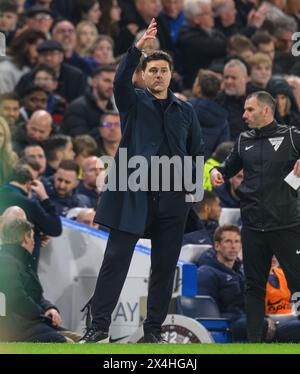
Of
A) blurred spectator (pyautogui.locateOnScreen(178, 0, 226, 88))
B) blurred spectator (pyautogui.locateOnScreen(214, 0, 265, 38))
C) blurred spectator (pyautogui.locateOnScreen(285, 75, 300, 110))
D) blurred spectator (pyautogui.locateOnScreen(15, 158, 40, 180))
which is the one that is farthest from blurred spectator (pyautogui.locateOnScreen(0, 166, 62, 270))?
blurred spectator (pyautogui.locateOnScreen(214, 0, 265, 38))

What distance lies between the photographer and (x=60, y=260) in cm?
1309

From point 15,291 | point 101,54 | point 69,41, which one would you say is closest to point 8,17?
point 69,41

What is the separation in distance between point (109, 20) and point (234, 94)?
4011 millimetres

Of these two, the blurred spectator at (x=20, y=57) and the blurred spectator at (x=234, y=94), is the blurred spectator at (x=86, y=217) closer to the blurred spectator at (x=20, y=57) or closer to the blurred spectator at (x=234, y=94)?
the blurred spectator at (x=234, y=94)

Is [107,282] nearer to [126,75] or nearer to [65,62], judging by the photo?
[126,75]

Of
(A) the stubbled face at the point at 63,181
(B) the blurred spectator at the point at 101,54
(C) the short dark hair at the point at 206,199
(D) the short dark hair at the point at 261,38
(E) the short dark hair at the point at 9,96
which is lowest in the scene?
(C) the short dark hair at the point at 206,199

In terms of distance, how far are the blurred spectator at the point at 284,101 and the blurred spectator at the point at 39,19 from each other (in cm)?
304

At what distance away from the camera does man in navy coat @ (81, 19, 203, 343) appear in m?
9.90

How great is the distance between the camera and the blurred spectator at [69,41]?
1783 centimetres

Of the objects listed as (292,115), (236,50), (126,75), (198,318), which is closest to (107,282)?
(126,75)

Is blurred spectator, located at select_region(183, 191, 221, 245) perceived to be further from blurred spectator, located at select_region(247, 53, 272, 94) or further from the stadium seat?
blurred spectator, located at select_region(247, 53, 272, 94)

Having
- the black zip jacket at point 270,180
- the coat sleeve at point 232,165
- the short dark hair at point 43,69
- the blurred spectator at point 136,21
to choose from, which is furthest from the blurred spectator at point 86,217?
the blurred spectator at point 136,21

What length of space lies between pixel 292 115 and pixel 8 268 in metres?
6.40

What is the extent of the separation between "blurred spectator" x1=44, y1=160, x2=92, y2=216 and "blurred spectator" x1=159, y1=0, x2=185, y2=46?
5.50 m
